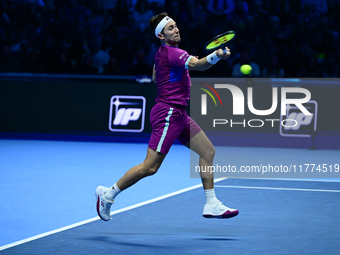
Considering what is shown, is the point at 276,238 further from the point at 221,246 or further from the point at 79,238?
the point at 79,238

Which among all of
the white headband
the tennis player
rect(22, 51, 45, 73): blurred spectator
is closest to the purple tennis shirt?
the tennis player

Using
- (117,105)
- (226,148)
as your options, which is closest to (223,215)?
(226,148)

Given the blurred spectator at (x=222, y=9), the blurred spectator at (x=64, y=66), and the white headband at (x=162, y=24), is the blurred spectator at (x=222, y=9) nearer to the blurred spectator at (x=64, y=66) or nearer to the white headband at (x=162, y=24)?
the blurred spectator at (x=64, y=66)

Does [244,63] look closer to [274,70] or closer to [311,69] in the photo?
[274,70]

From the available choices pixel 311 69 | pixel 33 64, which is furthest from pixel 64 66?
pixel 311 69

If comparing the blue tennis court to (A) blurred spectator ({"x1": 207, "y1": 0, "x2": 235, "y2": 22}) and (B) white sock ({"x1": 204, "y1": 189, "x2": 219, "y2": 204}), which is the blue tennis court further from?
(A) blurred spectator ({"x1": 207, "y1": 0, "x2": 235, "y2": 22})

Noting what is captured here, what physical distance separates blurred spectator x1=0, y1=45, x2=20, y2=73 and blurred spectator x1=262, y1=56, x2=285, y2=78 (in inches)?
233

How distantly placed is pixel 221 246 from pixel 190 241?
27 centimetres

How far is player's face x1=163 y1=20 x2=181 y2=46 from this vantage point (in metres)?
4.41

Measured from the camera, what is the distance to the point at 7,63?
511 inches

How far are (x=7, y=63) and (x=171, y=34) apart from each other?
31.0 ft

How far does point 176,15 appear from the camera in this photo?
13391 mm

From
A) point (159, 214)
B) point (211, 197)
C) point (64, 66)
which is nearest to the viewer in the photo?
point (211, 197)

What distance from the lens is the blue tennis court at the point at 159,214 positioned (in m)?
4.04
